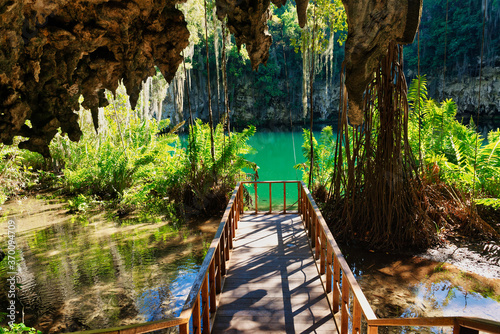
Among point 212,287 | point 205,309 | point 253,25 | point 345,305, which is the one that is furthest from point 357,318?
point 253,25

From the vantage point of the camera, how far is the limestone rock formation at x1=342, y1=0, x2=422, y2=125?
3.41 m

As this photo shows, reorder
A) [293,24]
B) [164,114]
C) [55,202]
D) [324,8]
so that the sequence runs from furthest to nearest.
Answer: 1. [164,114]
2. [293,24]
3. [55,202]
4. [324,8]

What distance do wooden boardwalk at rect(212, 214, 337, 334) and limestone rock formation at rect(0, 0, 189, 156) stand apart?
3.19 meters

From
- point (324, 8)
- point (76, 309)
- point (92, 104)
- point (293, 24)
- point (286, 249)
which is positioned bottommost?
point (76, 309)

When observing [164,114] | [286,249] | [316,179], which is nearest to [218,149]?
[316,179]

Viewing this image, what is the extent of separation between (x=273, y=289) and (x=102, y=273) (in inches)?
133

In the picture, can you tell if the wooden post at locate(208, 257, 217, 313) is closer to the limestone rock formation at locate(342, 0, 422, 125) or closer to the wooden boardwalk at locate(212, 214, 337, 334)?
the wooden boardwalk at locate(212, 214, 337, 334)

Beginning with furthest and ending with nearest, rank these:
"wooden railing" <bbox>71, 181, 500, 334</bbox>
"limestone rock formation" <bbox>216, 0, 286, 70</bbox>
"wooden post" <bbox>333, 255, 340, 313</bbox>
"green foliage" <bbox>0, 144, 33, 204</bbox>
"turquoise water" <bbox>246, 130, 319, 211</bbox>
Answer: "turquoise water" <bbox>246, 130, 319, 211</bbox> → "green foliage" <bbox>0, 144, 33, 204</bbox> → "limestone rock formation" <bbox>216, 0, 286, 70</bbox> → "wooden post" <bbox>333, 255, 340, 313</bbox> → "wooden railing" <bbox>71, 181, 500, 334</bbox>

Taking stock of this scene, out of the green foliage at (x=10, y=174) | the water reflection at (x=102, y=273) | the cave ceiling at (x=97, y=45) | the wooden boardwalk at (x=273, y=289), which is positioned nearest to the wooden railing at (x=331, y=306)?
the wooden boardwalk at (x=273, y=289)

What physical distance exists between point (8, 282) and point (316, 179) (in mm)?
7470

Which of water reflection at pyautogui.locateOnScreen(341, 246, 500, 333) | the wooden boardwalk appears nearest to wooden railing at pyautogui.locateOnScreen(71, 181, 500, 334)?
the wooden boardwalk

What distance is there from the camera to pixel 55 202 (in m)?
11.0

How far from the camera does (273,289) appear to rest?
4156 millimetres

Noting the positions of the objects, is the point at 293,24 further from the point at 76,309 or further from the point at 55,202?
the point at 76,309
